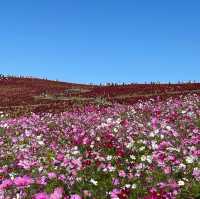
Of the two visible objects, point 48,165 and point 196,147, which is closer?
point 48,165

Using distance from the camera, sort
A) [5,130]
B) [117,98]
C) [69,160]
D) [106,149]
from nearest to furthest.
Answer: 1. [69,160]
2. [106,149]
3. [5,130]
4. [117,98]

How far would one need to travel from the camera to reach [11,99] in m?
48.6

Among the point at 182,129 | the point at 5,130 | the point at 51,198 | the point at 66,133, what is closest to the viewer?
the point at 51,198

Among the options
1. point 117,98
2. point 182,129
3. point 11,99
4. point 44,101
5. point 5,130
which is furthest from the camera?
point 11,99

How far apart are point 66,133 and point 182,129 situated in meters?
4.00

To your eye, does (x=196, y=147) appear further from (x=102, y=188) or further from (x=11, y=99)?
(x=11, y=99)

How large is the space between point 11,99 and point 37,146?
35.6m

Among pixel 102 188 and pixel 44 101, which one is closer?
pixel 102 188

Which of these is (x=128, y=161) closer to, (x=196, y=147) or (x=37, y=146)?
(x=196, y=147)

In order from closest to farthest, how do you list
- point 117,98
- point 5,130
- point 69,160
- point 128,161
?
point 69,160 → point 128,161 → point 5,130 → point 117,98

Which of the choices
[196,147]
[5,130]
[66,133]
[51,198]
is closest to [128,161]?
[196,147]

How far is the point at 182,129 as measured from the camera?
14680 millimetres

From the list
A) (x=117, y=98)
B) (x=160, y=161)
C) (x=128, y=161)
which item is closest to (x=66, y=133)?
(x=128, y=161)

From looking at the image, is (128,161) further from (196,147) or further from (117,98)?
(117,98)
